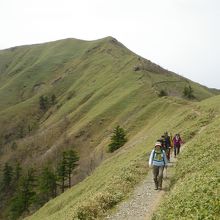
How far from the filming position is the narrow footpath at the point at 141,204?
2231cm

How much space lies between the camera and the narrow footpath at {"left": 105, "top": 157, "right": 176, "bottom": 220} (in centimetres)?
2231

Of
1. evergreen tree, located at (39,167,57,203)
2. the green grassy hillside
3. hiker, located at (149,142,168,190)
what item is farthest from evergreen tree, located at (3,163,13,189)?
hiker, located at (149,142,168,190)

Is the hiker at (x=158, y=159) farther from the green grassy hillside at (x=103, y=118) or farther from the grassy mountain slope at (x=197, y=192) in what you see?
the green grassy hillside at (x=103, y=118)

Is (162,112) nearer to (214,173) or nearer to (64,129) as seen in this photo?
(64,129)

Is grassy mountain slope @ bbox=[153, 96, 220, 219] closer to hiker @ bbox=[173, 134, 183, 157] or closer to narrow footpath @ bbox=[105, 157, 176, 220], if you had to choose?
narrow footpath @ bbox=[105, 157, 176, 220]

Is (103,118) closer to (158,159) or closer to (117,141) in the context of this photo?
(117,141)

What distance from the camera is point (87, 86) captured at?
597 ft

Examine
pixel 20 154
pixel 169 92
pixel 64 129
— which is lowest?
pixel 20 154

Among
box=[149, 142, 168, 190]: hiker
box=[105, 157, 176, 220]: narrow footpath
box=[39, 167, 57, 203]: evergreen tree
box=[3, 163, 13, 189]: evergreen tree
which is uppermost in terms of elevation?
box=[149, 142, 168, 190]: hiker

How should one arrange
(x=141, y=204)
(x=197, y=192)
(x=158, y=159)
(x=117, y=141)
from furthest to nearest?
(x=117, y=141), (x=158, y=159), (x=141, y=204), (x=197, y=192)

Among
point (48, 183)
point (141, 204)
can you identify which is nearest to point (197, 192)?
point (141, 204)

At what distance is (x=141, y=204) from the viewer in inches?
938

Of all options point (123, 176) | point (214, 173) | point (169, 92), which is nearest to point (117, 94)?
point (169, 92)

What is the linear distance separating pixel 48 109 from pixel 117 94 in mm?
73405
